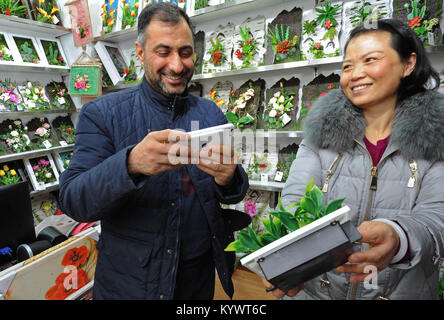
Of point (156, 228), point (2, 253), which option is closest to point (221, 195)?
point (156, 228)

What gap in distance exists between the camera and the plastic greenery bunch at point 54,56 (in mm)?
3109

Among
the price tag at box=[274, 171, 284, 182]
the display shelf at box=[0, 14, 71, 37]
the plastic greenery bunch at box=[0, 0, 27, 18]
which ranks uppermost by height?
the plastic greenery bunch at box=[0, 0, 27, 18]

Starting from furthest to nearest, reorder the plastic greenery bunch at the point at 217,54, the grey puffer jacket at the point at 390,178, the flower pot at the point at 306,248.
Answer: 1. the plastic greenery bunch at the point at 217,54
2. the grey puffer jacket at the point at 390,178
3. the flower pot at the point at 306,248

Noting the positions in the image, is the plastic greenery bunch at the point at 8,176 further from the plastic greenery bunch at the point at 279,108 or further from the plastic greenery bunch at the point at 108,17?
the plastic greenery bunch at the point at 279,108

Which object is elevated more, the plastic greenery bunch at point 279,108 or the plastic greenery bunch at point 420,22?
the plastic greenery bunch at point 420,22

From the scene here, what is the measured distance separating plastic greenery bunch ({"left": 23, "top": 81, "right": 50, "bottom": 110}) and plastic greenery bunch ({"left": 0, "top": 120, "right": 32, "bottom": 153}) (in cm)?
23

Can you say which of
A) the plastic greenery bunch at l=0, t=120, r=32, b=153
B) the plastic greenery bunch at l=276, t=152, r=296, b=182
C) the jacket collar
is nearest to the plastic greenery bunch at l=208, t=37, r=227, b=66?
the plastic greenery bunch at l=276, t=152, r=296, b=182

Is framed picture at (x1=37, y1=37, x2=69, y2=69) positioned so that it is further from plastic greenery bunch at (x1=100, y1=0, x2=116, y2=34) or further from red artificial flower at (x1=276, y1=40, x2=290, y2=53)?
red artificial flower at (x1=276, y1=40, x2=290, y2=53)

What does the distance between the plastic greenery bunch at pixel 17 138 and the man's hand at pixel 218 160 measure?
2715 mm

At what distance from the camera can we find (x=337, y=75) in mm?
2094

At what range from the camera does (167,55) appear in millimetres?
1104

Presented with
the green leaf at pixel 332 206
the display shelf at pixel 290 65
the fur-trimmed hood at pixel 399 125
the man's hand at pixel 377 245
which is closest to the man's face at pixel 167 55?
the fur-trimmed hood at pixel 399 125

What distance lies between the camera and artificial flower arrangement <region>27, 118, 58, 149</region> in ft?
9.68

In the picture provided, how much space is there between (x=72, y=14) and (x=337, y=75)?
2.88 m
